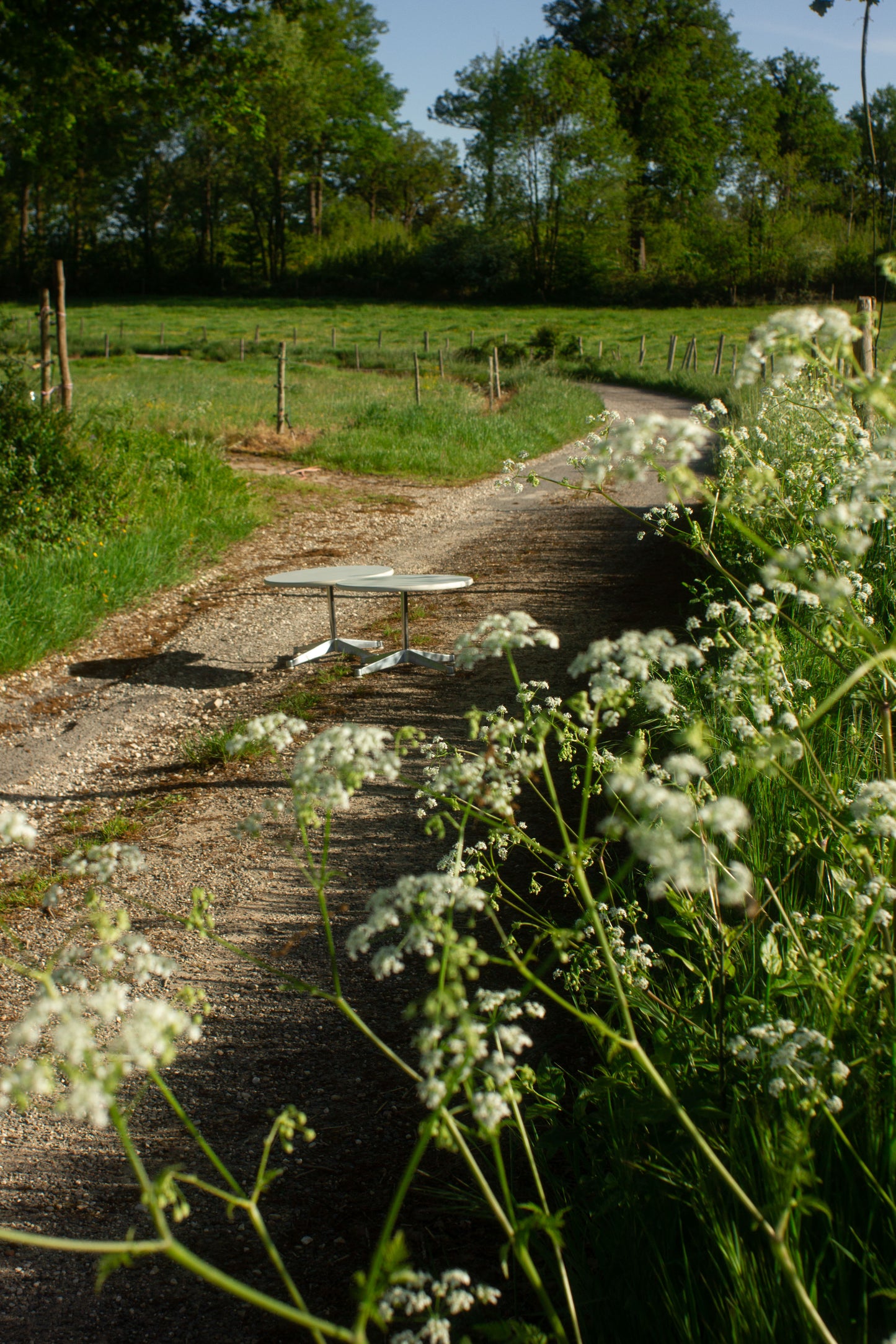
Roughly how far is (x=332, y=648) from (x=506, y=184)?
62.2 meters

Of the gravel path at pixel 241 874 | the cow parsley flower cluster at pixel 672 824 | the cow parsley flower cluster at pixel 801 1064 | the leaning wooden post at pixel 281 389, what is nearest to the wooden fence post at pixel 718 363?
the leaning wooden post at pixel 281 389

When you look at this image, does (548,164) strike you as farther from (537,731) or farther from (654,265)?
(537,731)

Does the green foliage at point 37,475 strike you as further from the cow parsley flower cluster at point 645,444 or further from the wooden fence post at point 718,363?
the wooden fence post at point 718,363

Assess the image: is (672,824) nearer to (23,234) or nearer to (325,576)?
(325,576)

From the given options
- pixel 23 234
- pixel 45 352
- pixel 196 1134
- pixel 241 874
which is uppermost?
pixel 23 234

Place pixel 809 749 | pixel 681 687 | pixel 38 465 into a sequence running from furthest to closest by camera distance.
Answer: pixel 38 465
pixel 681 687
pixel 809 749

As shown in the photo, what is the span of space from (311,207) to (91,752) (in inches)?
3056

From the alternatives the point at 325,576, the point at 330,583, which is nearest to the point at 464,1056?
the point at 330,583

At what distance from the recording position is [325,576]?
24.2 ft

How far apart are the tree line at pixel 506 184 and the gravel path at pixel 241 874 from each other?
4517cm

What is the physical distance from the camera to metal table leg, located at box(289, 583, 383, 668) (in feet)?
24.6

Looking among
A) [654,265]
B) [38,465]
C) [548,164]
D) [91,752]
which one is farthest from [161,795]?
[548,164]

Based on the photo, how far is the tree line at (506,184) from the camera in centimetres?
5659

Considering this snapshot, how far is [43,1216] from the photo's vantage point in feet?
9.09
